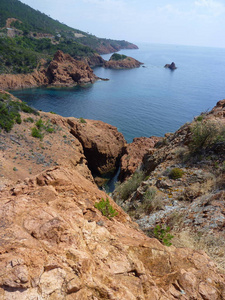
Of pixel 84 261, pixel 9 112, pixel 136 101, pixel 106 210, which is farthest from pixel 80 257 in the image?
pixel 136 101

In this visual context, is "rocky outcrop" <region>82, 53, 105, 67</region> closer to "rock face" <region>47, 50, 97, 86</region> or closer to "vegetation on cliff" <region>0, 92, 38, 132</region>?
"rock face" <region>47, 50, 97, 86</region>

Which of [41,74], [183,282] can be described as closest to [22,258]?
[183,282]

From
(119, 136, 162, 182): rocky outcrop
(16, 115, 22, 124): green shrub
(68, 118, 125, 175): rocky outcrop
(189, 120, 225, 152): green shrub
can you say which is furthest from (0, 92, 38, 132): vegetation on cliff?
(189, 120, 225, 152): green shrub

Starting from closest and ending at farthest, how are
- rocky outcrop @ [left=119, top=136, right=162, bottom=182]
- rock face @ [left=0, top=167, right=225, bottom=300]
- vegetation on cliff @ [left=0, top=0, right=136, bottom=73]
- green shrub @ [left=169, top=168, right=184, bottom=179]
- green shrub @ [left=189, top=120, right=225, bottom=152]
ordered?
rock face @ [left=0, top=167, right=225, bottom=300] < green shrub @ [left=169, top=168, right=184, bottom=179] < green shrub @ [left=189, top=120, right=225, bottom=152] < rocky outcrop @ [left=119, top=136, right=162, bottom=182] < vegetation on cliff @ [left=0, top=0, right=136, bottom=73]

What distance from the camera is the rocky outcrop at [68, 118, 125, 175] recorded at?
30.5 metres

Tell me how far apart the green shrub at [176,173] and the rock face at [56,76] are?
2697 inches

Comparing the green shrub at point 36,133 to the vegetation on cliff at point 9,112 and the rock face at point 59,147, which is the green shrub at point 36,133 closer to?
the rock face at point 59,147

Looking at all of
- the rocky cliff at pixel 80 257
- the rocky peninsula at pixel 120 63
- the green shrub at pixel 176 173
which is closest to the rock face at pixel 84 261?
the rocky cliff at pixel 80 257

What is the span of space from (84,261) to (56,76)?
261ft

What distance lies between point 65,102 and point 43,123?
31365 millimetres

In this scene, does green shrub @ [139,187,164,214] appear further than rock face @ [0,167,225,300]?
Yes

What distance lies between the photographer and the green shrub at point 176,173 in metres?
11.0

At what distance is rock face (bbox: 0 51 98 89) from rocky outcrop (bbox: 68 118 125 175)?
47.3m

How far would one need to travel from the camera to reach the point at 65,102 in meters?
57.4
